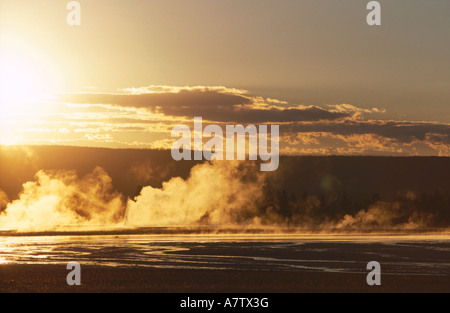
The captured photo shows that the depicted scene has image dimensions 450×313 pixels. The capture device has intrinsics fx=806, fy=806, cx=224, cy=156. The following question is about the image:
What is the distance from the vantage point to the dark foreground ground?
37.6 m

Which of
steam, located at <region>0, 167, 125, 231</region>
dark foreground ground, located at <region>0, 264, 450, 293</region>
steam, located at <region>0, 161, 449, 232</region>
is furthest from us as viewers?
steam, located at <region>0, 161, 449, 232</region>

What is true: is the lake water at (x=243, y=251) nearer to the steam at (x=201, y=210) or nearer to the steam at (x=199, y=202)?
the steam at (x=201, y=210)

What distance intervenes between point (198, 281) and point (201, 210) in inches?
2573

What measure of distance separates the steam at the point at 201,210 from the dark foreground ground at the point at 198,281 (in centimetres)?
4057

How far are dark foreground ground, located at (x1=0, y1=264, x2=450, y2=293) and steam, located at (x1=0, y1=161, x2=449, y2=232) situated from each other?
133ft

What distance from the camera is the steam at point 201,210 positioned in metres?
93.2

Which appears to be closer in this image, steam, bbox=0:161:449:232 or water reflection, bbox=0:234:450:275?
water reflection, bbox=0:234:450:275

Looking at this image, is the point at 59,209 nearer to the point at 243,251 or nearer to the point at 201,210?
the point at 201,210

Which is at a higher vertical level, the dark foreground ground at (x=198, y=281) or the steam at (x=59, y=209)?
the steam at (x=59, y=209)

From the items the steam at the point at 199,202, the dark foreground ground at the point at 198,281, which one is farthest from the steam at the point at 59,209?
the dark foreground ground at the point at 198,281

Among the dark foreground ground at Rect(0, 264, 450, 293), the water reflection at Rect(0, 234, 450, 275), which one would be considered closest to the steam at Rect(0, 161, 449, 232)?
the water reflection at Rect(0, 234, 450, 275)

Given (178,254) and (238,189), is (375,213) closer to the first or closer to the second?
(238,189)

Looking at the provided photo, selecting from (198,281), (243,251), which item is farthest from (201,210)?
(198,281)

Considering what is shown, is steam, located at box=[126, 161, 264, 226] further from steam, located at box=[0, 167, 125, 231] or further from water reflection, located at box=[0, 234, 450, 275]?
water reflection, located at box=[0, 234, 450, 275]
